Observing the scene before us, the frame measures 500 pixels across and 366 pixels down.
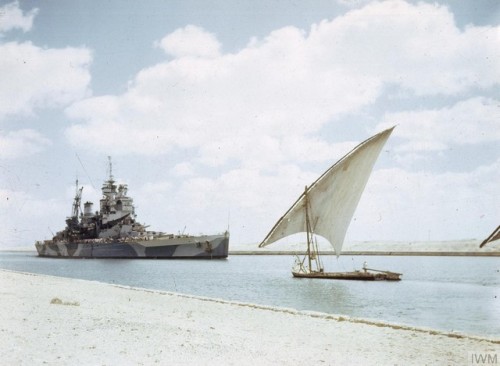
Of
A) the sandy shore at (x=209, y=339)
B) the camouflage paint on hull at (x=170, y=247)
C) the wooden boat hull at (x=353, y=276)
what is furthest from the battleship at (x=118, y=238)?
the sandy shore at (x=209, y=339)

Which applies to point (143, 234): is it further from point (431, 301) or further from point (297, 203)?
point (431, 301)

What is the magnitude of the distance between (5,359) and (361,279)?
33.1m

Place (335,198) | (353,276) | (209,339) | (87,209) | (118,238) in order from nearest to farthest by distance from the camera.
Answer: (209,339)
(335,198)
(353,276)
(118,238)
(87,209)

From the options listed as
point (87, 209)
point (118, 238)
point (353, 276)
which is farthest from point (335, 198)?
point (87, 209)

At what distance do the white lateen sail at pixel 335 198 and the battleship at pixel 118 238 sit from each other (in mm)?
38926

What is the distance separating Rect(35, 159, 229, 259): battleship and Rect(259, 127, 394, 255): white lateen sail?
38926mm

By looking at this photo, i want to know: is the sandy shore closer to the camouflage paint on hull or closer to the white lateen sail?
the white lateen sail

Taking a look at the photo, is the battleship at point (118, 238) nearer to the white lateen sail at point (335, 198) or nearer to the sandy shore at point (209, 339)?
the white lateen sail at point (335, 198)

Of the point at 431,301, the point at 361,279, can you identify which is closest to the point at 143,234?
the point at 361,279

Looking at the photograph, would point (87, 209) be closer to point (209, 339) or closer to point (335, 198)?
point (335, 198)

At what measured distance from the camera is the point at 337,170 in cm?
3084

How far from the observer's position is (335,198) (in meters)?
31.8

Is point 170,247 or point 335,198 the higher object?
point 335,198

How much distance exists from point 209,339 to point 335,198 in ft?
78.3
